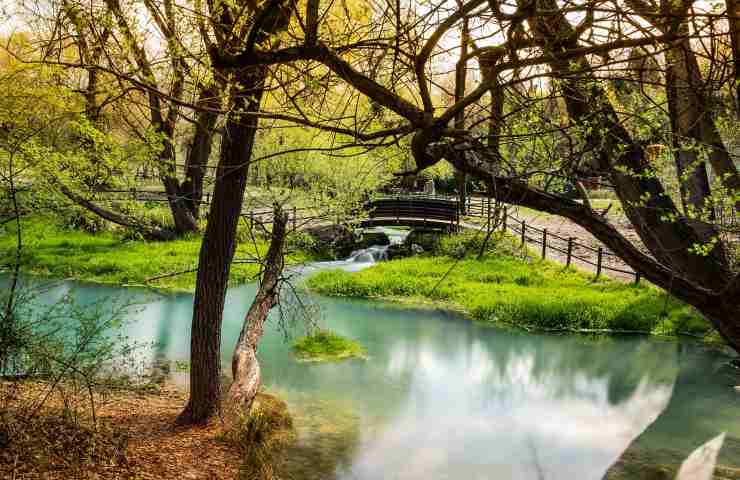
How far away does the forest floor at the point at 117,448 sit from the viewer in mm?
4484

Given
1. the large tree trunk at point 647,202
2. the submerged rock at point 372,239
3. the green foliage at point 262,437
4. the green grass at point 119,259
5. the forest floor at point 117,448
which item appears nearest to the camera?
the forest floor at point 117,448

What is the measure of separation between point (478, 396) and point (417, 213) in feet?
38.0

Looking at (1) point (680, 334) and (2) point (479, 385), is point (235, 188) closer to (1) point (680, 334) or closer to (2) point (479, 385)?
(2) point (479, 385)

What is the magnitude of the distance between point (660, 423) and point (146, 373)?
23.9 feet

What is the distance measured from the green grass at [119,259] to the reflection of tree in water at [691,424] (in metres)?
8.89

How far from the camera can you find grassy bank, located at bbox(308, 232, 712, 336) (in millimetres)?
13078

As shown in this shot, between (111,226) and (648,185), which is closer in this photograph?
(648,185)

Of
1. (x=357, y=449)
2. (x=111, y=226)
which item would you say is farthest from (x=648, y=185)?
(x=111, y=226)

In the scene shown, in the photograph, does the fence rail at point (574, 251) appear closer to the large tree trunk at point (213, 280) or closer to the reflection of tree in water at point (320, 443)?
the reflection of tree in water at point (320, 443)

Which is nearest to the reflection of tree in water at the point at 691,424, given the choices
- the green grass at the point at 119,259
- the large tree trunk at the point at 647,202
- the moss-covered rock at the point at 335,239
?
the large tree trunk at the point at 647,202

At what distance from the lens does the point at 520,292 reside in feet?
47.9

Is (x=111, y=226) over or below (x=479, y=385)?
over

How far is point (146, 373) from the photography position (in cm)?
959

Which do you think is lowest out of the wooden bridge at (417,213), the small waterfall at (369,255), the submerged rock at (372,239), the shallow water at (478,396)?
the shallow water at (478,396)
